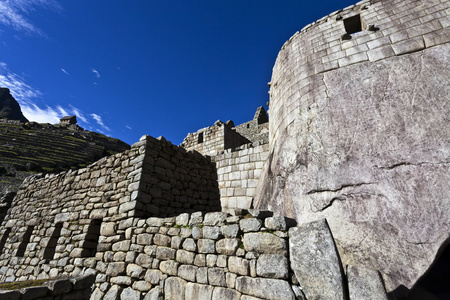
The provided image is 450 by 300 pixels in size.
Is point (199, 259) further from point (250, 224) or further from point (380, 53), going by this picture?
point (380, 53)

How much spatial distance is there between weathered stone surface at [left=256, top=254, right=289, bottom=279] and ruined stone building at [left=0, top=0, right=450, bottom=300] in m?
0.02

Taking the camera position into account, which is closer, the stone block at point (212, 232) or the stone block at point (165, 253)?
the stone block at point (212, 232)

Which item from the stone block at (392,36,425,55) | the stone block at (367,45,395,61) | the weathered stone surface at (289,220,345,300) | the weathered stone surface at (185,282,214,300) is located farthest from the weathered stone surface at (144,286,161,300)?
the stone block at (392,36,425,55)

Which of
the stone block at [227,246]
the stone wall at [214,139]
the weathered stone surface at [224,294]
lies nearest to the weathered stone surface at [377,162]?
the stone block at [227,246]

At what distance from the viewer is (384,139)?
119 inches

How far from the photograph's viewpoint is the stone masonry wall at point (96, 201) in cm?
472

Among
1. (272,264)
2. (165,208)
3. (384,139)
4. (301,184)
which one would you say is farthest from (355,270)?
(165,208)

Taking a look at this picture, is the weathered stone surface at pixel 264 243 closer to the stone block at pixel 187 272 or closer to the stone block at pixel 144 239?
the stone block at pixel 187 272

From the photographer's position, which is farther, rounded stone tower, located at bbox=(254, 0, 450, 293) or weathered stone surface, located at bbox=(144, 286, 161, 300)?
weathered stone surface, located at bbox=(144, 286, 161, 300)

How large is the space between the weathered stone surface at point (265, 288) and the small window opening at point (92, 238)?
12.8 feet

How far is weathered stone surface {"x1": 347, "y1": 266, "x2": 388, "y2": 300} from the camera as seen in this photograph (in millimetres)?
1931

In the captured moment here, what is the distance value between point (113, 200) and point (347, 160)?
16.0 ft

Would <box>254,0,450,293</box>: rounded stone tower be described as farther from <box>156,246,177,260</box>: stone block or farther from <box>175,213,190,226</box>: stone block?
<box>156,246,177,260</box>: stone block

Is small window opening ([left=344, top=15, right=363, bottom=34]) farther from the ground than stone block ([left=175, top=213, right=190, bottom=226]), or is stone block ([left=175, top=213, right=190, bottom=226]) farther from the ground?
small window opening ([left=344, top=15, right=363, bottom=34])
